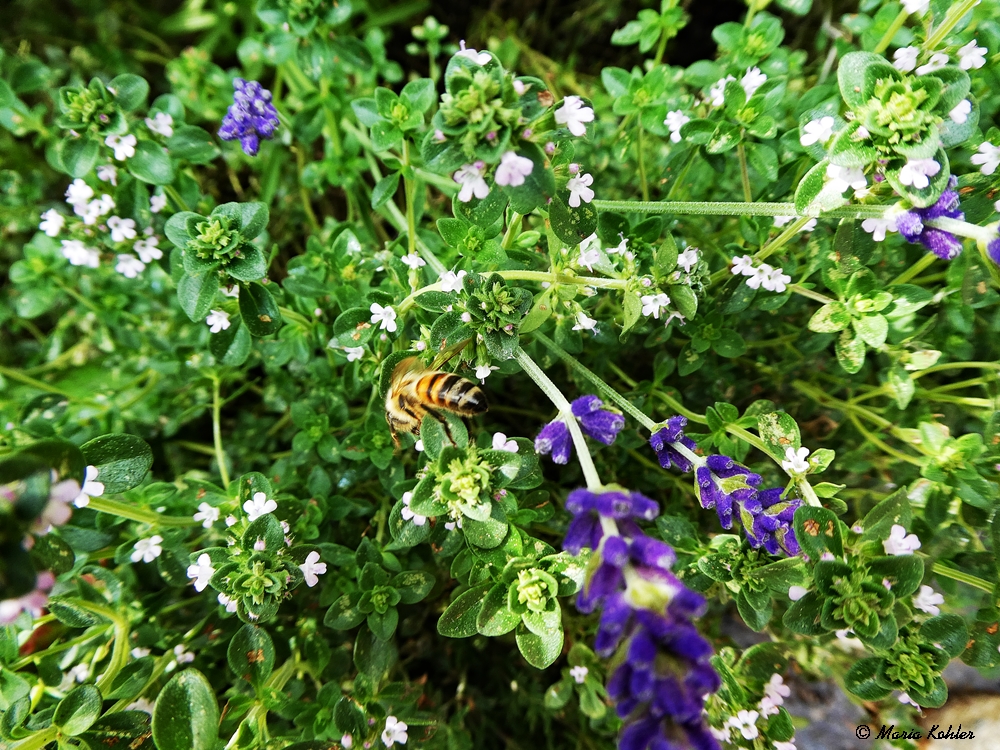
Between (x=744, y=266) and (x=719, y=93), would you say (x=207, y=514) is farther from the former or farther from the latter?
(x=719, y=93)

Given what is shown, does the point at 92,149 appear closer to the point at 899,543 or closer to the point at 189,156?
the point at 189,156

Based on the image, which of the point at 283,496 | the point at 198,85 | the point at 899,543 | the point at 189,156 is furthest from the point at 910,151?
the point at 198,85

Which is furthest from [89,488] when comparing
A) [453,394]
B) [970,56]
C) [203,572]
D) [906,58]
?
[970,56]

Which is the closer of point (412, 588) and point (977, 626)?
point (977, 626)

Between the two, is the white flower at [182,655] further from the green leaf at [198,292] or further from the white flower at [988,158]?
the white flower at [988,158]

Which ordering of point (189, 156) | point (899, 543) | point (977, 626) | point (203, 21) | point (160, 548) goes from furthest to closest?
point (203, 21) → point (189, 156) → point (160, 548) → point (977, 626) → point (899, 543)

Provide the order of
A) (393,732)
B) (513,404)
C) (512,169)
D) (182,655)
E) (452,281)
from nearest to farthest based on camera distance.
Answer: (512,169)
(452,281)
(393,732)
(182,655)
(513,404)
